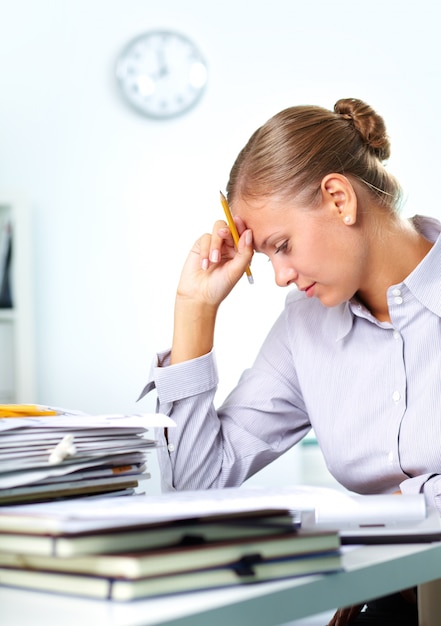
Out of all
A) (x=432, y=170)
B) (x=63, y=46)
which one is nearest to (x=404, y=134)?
(x=432, y=170)

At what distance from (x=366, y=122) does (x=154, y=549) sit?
108 centimetres

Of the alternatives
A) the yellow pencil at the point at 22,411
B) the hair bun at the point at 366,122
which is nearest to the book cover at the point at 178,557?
the yellow pencil at the point at 22,411

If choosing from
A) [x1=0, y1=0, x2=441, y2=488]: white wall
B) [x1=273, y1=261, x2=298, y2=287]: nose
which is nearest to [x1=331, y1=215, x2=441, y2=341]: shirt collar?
[x1=273, y1=261, x2=298, y2=287]: nose

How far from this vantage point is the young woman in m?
1.40

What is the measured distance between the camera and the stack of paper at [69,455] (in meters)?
0.81

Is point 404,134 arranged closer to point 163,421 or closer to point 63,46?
point 63,46

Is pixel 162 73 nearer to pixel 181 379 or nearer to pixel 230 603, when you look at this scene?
pixel 181 379

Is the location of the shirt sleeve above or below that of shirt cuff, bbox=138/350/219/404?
below

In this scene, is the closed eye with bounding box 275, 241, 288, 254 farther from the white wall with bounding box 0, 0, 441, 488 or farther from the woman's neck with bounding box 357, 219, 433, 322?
the white wall with bounding box 0, 0, 441, 488

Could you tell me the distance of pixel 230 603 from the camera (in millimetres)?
528

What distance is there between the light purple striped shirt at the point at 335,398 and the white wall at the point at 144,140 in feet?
5.97

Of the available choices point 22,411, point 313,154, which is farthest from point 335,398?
point 22,411

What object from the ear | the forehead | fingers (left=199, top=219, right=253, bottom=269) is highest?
the ear

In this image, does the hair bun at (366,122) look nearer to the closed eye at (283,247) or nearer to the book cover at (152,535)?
the closed eye at (283,247)
